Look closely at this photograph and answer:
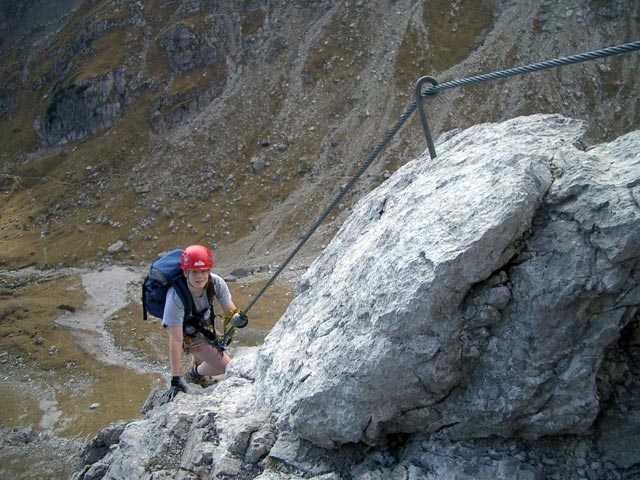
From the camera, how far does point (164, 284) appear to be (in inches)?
425

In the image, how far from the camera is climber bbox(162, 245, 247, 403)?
34.6 ft

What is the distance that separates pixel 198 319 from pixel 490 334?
25.8 feet

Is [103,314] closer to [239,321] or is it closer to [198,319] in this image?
[198,319]

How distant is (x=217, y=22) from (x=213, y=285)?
3654 inches

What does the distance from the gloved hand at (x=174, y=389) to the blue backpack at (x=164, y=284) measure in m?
1.65

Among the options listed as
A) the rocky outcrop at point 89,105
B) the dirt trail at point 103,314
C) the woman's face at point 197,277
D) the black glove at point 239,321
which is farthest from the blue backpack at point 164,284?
the rocky outcrop at point 89,105

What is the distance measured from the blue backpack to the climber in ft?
0.31

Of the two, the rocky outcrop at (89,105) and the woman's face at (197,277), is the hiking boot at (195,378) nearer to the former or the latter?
the woman's face at (197,277)

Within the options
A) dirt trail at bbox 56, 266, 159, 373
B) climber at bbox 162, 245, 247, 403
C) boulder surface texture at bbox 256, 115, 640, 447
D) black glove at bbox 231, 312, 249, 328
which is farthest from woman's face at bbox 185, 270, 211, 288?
dirt trail at bbox 56, 266, 159, 373

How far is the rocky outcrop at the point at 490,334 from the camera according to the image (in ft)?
20.5

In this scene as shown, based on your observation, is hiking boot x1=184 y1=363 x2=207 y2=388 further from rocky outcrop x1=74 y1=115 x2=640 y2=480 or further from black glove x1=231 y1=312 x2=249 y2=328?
rocky outcrop x1=74 y1=115 x2=640 y2=480

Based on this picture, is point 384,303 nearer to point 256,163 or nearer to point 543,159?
point 543,159

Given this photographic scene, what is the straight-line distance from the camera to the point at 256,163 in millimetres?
79250

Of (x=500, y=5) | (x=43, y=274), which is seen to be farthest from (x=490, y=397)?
Result: (x=500, y=5)
